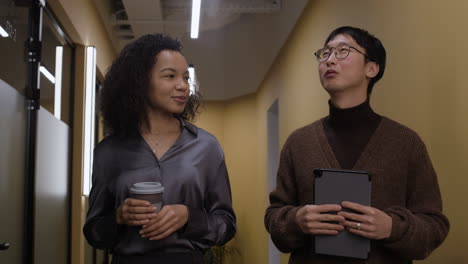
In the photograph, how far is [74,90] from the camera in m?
4.18

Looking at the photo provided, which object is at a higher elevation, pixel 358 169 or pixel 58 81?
pixel 58 81

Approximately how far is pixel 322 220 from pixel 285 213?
0.23m

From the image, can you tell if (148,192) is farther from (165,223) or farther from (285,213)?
(285,213)

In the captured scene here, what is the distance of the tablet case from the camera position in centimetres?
127

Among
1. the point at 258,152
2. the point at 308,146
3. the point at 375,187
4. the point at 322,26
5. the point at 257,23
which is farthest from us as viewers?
the point at 258,152

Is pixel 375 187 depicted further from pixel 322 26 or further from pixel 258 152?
pixel 258 152

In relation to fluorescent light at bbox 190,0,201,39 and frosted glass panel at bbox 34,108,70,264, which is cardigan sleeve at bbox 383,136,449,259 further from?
fluorescent light at bbox 190,0,201,39

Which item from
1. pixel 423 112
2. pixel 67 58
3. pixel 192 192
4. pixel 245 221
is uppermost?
pixel 67 58

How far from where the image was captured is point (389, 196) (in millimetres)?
1445

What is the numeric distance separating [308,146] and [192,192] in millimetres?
380

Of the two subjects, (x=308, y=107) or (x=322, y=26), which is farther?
(x=308, y=107)

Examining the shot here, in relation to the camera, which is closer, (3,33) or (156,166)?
(156,166)

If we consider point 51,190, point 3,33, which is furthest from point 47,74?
point 3,33

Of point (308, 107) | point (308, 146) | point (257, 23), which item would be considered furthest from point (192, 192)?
point (257, 23)
